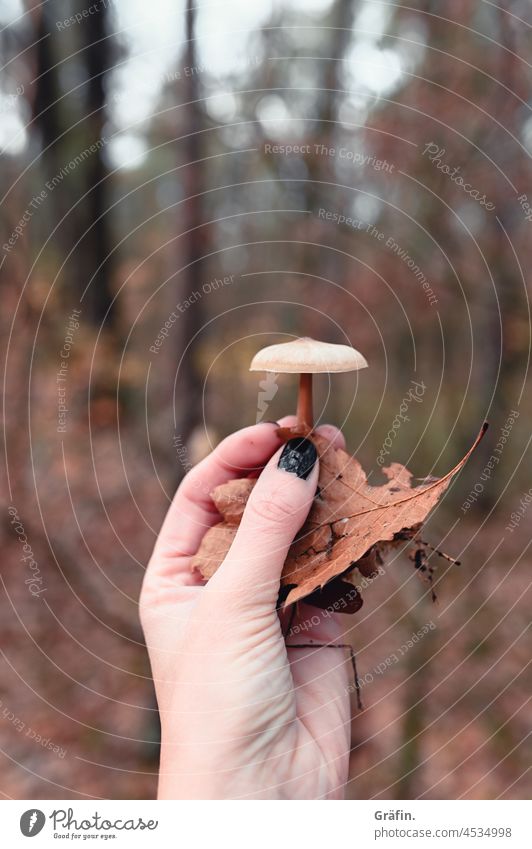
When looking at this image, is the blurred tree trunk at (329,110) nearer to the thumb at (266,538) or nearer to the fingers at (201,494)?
the fingers at (201,494)

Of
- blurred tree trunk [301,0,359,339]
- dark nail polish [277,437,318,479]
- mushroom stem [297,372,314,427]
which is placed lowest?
dark nail polish [277,437,318,479]

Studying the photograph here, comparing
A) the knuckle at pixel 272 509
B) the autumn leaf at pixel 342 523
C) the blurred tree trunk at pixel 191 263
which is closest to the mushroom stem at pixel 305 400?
the autumn leaf at pixel 342 523

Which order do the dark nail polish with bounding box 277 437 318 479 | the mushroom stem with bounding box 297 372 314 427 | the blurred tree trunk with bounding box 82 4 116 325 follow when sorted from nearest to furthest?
the dark nail polish with bounding box 277 437 318 479, the mushroom stem with bounding box 297 372 314 427, the blurred tree trunk with bounding box 82 4 116 325

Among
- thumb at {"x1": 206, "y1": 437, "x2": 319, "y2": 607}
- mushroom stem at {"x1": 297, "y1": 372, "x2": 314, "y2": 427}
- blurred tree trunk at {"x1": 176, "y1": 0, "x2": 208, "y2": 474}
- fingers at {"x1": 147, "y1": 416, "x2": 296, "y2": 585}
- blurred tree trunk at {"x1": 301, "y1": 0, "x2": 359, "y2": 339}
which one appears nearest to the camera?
thumb at {"x1": 206, "y1": 437, "x2": 319, "y2": 607}

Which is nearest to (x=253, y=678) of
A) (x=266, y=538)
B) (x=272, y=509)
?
(x=266, y=538)

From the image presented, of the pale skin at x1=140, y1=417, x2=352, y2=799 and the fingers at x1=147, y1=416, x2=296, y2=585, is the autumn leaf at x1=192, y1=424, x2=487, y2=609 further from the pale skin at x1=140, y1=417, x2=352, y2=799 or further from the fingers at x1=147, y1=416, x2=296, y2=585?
the fingers at x1=147, y1=416, x2=296, y2=585

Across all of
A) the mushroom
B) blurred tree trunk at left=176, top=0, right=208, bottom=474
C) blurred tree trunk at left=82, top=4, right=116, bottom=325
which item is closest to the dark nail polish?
the mushroom
